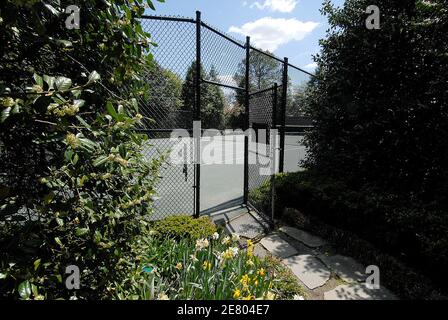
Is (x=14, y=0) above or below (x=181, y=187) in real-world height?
above

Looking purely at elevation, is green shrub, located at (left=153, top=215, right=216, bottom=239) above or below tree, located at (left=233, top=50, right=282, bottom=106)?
below

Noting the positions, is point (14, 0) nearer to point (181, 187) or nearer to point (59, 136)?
point (59, 136)

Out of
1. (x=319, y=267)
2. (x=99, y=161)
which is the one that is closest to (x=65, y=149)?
(x=99, y=161)

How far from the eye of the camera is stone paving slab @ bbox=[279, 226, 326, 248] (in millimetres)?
3931

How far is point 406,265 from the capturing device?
3.16m

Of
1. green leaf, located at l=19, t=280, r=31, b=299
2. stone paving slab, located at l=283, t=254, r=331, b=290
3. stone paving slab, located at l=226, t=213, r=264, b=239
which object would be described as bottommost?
stone paving slab, located at l=283, t=254, r=331, b=290

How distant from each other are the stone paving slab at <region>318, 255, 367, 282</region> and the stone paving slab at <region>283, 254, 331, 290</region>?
0.37ft

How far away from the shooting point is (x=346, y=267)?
334 centimetres

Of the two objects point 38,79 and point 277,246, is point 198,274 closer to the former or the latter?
point 277,246

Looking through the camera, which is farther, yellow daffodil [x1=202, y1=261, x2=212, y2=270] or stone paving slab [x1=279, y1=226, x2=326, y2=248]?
stone paving slab [x1=279, y1=226, x2=326, y2=248]

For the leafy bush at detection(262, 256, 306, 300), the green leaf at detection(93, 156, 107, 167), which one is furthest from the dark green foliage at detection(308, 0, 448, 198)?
the green leaf at detection(93, 156, 107, 167)

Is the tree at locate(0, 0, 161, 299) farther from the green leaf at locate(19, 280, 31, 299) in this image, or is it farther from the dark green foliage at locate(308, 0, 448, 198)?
the dark green foliage at locate(308, 0, 448, 198)

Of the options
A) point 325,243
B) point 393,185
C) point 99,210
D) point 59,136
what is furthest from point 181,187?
point 59,136

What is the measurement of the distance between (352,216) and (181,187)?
12.2 ft
